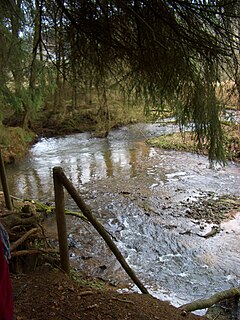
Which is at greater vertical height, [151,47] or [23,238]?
[151,47]

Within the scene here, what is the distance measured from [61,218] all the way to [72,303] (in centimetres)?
68

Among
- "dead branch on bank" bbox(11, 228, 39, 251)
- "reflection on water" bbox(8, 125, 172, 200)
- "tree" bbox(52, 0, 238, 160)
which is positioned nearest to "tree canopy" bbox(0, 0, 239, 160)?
"tree" bbox(52, 0, 238, 160)

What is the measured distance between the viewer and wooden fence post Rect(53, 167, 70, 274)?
2.68 meters

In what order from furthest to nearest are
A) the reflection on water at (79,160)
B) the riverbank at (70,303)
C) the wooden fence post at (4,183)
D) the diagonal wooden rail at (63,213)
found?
1. the reflection on water at (79,160)
2. the wooden fence post at (4,183)
3. the diagonal wooden rail at (63,213)
4. the riverbank at (70,303)

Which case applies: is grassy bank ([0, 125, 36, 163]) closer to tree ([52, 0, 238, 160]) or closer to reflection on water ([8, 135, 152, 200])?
reflection on water ([8, 135, 152, 200])

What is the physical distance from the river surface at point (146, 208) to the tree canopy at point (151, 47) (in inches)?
105

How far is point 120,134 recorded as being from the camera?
585 inches

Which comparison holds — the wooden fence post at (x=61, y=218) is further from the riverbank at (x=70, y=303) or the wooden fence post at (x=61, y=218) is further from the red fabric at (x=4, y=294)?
the red fabric at (x=4, y=294)

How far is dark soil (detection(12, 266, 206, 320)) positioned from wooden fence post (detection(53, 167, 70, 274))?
0.15 m

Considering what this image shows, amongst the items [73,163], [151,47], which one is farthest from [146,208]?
[151,47]

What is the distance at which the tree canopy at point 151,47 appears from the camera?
199 centimetres

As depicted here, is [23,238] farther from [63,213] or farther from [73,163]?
[73,163]

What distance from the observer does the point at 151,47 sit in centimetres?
213

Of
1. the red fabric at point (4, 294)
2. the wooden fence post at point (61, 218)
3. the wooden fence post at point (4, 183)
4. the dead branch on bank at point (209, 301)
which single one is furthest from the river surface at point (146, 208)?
the red fabric at point (4, 294)
